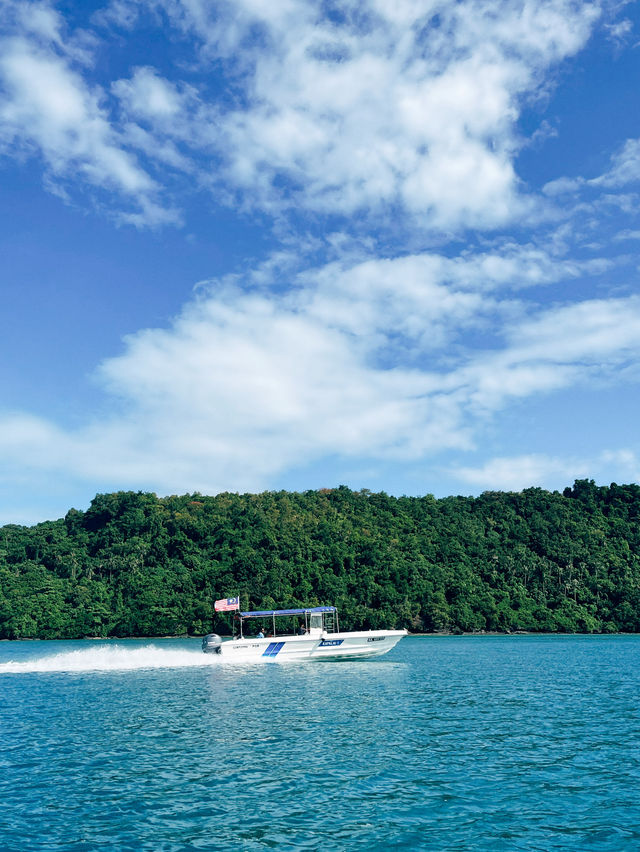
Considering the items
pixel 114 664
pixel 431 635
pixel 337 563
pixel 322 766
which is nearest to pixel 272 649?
pixel 114 664

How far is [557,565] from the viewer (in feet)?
468

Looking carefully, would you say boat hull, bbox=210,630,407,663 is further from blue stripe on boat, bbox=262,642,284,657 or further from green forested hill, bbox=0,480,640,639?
green forested hill, bbox=0,480,640,639

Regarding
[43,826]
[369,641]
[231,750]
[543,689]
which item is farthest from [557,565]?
[43,826]

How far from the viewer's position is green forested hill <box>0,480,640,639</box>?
12625 centimetres

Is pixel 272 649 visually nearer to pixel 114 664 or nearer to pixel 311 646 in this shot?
pixel 311 646

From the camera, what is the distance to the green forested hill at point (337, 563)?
414 ft

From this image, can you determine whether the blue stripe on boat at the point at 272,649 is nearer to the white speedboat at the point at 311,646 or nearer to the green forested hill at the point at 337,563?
the white speedboat at the point at 311,646

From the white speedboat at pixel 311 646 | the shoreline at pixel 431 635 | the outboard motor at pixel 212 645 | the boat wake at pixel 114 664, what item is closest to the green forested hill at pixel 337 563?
the shoreline at pixel 431 635

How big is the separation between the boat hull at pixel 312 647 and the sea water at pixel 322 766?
1362cm

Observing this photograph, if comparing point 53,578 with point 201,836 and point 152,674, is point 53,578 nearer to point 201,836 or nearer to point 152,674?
point 152,674

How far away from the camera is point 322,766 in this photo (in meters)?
21.9

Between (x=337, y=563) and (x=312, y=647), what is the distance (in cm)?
7553

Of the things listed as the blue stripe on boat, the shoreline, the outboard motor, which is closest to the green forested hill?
the shoreline

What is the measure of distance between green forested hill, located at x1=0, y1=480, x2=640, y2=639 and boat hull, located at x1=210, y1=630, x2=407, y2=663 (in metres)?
65.4
